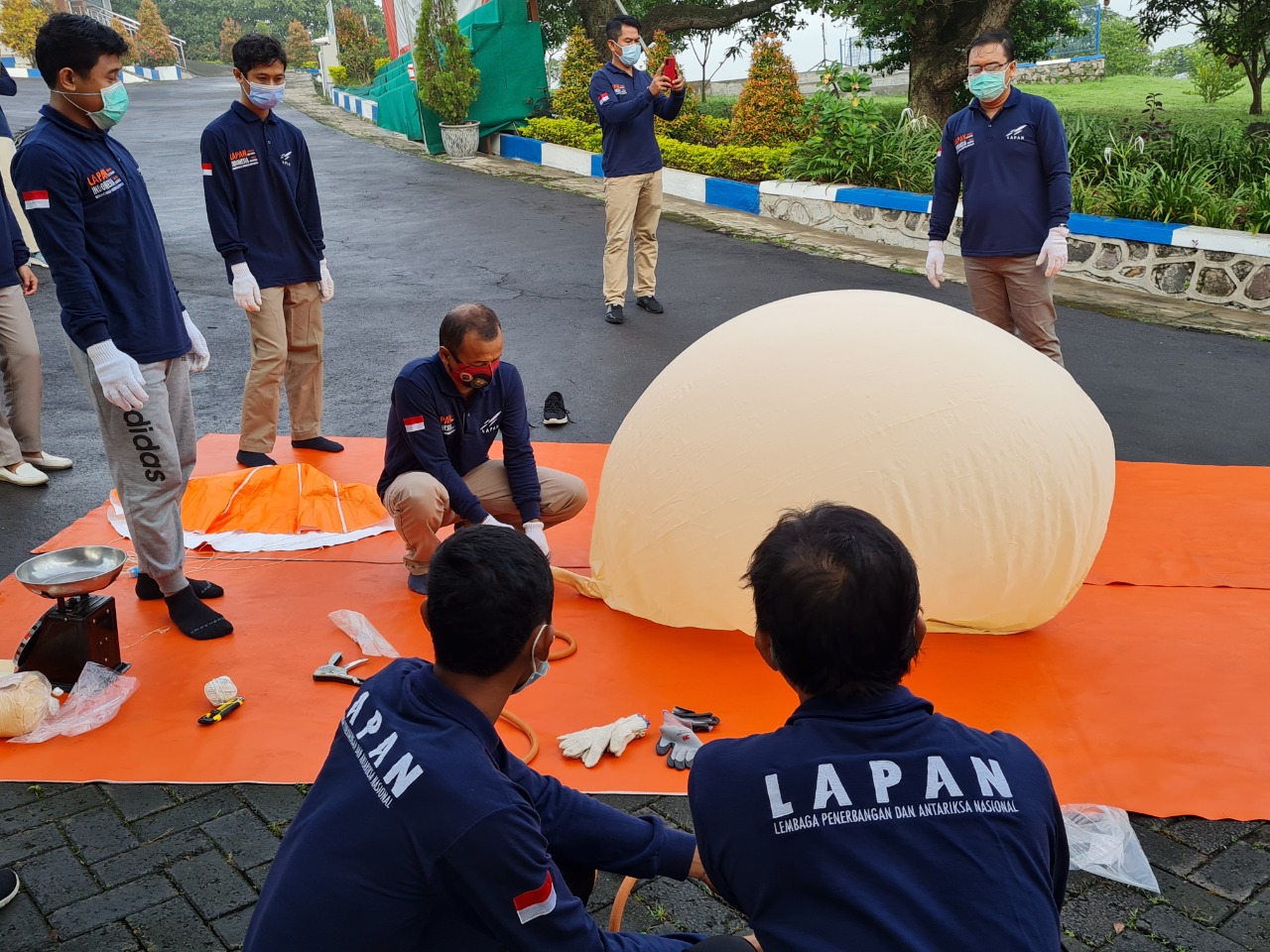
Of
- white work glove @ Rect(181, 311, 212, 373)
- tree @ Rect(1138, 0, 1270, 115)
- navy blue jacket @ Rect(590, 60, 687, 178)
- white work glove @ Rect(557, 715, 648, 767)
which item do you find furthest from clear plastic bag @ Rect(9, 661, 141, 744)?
tree @ Rect(1138, 0, 1270, 115)

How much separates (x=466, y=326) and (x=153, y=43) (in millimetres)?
53374

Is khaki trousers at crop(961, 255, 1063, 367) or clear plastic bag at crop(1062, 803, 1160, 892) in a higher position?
khaki trousers at crop(961, 255, 1063, 367)

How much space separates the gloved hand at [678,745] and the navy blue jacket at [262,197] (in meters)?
3.31

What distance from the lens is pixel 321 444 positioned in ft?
19.4

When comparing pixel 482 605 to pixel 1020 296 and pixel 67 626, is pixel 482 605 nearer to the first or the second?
pixel 67 626

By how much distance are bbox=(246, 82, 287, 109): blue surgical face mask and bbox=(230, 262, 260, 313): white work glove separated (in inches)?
30.4

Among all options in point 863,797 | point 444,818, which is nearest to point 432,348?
point 444,818

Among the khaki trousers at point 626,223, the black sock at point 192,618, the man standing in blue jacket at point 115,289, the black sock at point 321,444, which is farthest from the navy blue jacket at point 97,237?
the khaki trousers at point 626,223

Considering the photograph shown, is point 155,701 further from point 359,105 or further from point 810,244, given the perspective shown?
point 359,105

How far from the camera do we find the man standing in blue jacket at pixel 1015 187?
5.76 m

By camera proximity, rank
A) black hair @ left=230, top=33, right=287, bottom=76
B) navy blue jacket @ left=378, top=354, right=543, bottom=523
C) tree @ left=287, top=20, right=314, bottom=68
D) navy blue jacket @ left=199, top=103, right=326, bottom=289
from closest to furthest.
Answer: navy blue jacket @ left=378, top=354, right=543, bottom=523 → black hair @ left=230, top=33, right=287, bottom=76 → navy blue jacket @ left=199, top=103, right=326, bottom=289 → tree @ left=287, top=20, right=314, bottom=68

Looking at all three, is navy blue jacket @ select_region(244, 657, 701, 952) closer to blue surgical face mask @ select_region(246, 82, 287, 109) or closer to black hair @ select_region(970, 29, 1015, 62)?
blue surgical face mask @ select_region(246, 82, 287, 109)

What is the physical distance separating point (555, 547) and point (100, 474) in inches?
99.9

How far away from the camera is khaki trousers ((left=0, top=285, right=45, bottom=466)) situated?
541 cm
